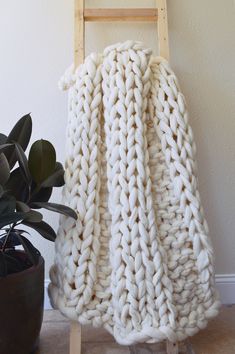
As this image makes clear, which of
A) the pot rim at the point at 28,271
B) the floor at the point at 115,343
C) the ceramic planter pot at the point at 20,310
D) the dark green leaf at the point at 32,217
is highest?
the dark green leaf at the point at 32,217

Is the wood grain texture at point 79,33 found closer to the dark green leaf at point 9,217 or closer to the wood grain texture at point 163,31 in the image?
the wood grain texture at point 163,31

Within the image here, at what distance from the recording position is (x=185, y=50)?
91 cm

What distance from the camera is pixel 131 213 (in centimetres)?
64

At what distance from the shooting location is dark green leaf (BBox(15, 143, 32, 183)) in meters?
0.61

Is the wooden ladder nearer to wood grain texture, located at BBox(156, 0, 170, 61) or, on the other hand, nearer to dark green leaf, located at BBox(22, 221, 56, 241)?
wood grain texture, located at BBox(156, 0, 170, 61)

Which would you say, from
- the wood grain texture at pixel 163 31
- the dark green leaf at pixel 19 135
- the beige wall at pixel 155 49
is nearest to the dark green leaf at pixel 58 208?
the dark green leaf at pixel 19 135

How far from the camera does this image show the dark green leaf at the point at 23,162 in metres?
0.61

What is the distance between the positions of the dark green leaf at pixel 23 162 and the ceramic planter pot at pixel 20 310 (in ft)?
0.61

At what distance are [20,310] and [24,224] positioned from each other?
0.54 feet

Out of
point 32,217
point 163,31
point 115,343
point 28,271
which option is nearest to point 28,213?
point 32,217

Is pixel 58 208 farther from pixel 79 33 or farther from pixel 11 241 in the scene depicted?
pixel 79 33

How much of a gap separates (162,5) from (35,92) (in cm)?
39

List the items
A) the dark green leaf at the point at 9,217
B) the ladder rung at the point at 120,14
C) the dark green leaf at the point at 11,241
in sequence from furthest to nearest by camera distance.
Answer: the ladder rung at the point at 120,14 → the dark green leaf at the point at 11,241 → the dark green leaf at the point at 9,217

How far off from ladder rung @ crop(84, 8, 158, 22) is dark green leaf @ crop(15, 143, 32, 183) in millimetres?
431
